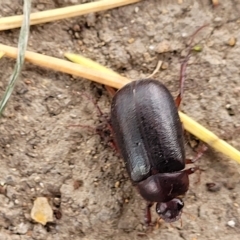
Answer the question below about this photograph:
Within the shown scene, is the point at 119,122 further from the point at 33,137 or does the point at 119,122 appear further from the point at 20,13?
the point at 20,13

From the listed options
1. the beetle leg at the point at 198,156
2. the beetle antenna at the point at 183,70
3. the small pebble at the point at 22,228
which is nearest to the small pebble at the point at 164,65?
the beetle antenna at the point at 183,70

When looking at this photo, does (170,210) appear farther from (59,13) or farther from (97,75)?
(59,13)

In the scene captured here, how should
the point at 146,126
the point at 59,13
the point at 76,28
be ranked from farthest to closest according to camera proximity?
1. the point at 76,28
2. the point at 59,13
3. the point at 146,126

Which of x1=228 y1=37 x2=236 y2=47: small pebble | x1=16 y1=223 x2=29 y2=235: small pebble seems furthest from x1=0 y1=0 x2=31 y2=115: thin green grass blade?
x1=228 y1=37 x2=236 y2=47: small pebble

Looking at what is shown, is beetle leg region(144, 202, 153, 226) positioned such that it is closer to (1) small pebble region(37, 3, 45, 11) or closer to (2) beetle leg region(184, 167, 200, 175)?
(2) beetle leg region(184, 167, 200, 175)

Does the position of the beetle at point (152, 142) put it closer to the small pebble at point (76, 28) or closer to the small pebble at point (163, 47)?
the small pebble at point (163, 47)

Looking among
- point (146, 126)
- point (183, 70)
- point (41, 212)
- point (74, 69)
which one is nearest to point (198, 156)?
point (146, 126)
